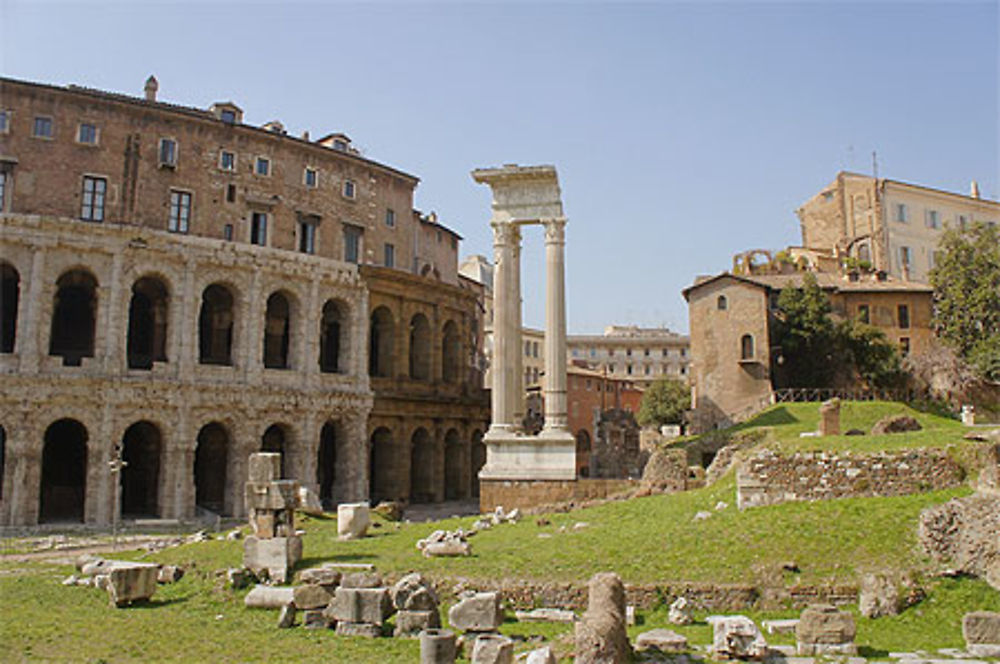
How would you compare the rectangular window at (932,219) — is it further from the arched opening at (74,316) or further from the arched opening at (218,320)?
the arched opening at (74,316)

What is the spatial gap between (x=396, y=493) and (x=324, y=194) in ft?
47.6

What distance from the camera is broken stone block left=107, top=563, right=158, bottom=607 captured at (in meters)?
12.9

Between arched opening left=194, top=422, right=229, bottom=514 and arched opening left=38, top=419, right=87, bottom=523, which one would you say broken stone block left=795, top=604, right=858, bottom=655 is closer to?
arched opening left=194, top=422, right=229, bottom=514

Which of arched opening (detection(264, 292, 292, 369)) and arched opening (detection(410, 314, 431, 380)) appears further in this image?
arched opening (detection(410, 314, 431, 380))

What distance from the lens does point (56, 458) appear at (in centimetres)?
3262

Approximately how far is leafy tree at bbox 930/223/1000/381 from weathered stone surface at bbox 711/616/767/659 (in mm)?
38227

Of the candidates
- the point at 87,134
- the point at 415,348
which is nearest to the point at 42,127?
the point at 87,134

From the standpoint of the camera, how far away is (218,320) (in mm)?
35656

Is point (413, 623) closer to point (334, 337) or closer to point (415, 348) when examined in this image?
point (334, 337)

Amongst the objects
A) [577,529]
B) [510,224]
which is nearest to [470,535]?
[577,529]

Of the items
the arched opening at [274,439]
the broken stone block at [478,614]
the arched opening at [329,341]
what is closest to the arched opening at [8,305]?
the arched opening at [274,439]

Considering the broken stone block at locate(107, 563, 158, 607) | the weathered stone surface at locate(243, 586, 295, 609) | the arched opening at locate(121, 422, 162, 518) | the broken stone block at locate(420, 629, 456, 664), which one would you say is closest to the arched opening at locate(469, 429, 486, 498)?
the arched opening at locate(121, 422, 162, 518)

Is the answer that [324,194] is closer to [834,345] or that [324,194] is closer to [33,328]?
[33,328]

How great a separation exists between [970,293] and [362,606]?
43725mm
